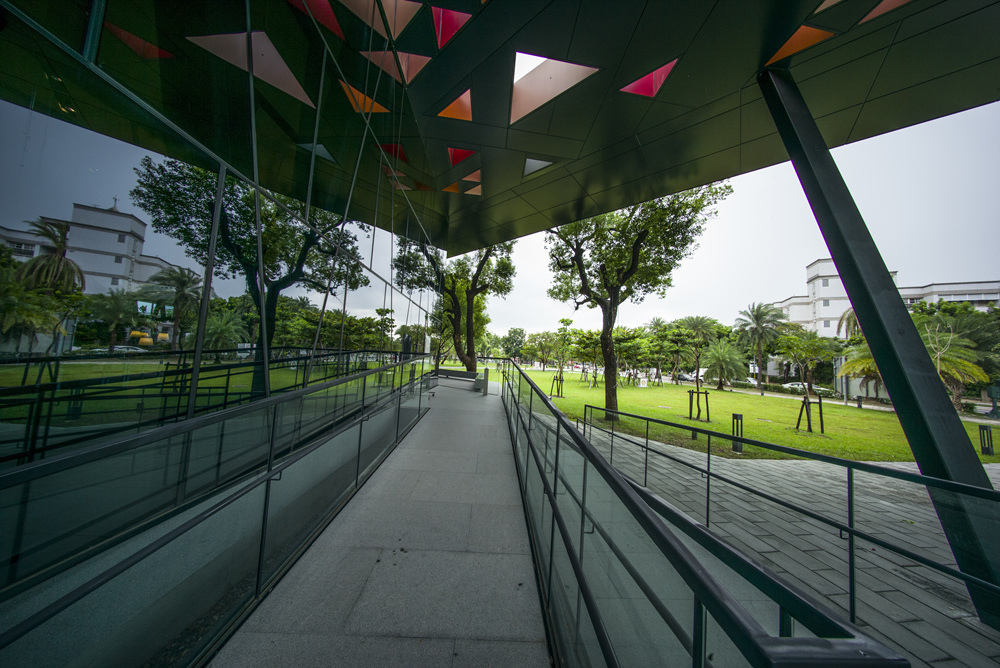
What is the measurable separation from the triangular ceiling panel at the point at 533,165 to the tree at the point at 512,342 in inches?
3170

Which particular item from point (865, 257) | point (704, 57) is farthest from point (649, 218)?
point (865, 257)

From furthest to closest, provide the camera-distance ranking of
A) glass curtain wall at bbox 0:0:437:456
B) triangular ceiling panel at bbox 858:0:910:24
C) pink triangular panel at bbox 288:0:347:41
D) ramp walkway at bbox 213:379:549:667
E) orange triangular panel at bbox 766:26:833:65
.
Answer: orange triangular panel at bbox 766:26:833:65
triangular ceiling panel at bbox 858:0:910:24
pink triangular panel at bbox 288:0:347:41
ramp walkway at bbox 213:379:549:667
glass curtain wall at bbox 0:0:437:456

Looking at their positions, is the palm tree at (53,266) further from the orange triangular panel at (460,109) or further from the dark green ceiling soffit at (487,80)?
the orange triangular panel at (460,109)

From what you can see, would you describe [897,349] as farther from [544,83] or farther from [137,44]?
[137,44]

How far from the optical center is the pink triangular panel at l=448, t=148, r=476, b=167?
27.6 feet

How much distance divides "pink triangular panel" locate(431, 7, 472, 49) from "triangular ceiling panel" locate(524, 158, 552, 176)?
11.0 ft

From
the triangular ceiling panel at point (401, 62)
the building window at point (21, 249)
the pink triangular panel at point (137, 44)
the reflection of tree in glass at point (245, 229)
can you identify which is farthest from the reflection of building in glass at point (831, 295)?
the building window at point (21, 249)

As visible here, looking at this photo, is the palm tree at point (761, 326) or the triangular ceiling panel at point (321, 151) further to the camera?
the palm tree at point (761, 326)

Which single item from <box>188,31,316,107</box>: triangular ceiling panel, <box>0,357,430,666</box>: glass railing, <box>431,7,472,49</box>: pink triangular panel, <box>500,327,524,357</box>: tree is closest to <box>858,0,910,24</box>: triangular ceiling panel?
<box>431,7,472,49</box>: pink triangular panel

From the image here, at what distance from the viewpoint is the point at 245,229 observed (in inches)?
123

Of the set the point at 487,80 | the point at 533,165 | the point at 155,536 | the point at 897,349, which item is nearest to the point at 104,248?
the point at 155,536

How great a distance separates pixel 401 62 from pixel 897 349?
8938 mm

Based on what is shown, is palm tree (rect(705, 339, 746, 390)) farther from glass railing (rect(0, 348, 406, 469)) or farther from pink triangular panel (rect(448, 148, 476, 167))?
glass railing (rect(0, 348, 406, 469))

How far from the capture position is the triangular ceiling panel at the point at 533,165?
8.36 meters
